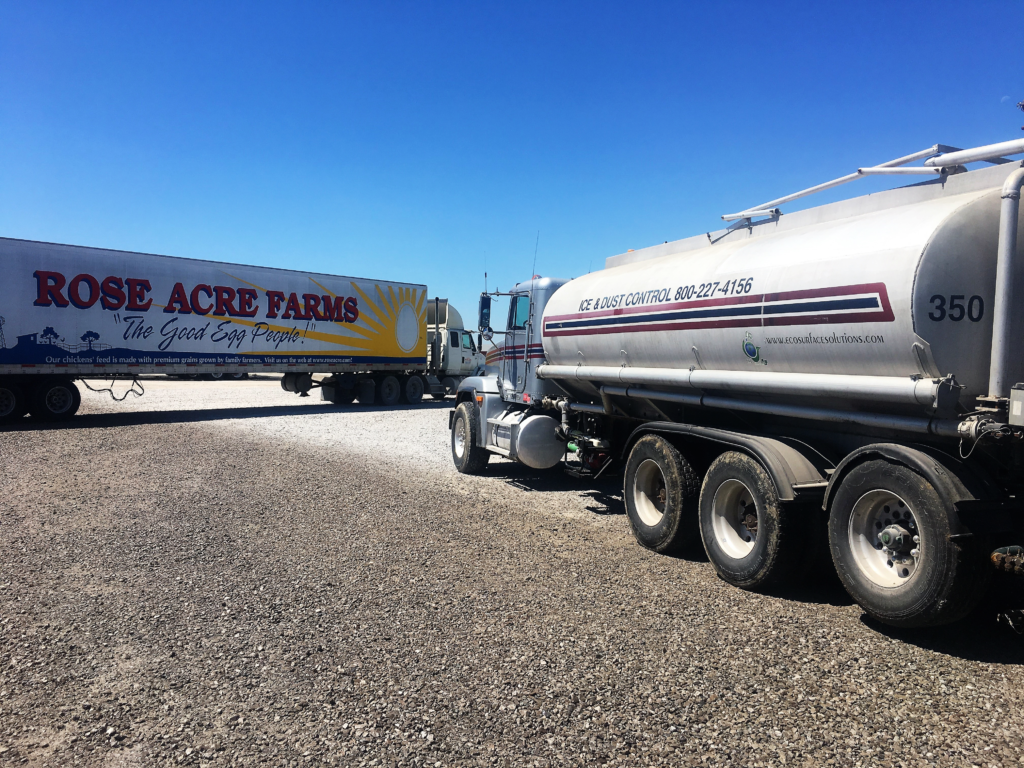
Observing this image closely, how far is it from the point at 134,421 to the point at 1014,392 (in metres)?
18.9

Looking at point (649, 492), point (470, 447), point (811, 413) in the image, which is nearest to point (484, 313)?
point (470, 447)

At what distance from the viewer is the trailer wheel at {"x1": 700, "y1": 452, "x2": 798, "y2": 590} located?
5.30 meters

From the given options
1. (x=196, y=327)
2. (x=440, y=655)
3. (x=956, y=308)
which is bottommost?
(x=440, y=655)

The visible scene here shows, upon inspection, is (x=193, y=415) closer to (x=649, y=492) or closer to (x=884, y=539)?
(x=649, y=492)

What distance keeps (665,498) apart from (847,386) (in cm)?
243

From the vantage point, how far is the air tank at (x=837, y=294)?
444 cm

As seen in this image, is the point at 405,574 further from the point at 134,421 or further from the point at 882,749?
the point at 134,421

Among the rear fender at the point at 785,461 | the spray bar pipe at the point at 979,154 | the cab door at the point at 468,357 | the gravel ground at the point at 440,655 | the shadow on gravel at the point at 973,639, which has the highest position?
the spray bar pipe at the point at 979,154

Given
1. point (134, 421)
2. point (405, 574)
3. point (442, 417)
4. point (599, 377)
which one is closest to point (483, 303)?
point (599, 377)

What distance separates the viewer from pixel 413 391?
25.3 metres

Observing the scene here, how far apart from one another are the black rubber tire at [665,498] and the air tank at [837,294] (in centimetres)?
87

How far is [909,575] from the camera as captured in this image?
15.0 feet

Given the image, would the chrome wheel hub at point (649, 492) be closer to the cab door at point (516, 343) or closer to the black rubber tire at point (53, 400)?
the cab door at point (516, 343)

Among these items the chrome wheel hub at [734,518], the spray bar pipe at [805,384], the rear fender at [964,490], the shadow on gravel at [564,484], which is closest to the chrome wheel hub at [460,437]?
the shadow on gravel at [564,484]
